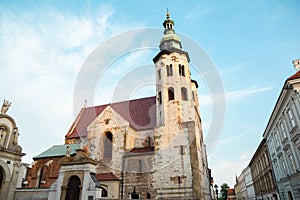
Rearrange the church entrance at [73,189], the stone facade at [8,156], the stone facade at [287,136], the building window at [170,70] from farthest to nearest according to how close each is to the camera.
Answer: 1. the building window at [170,70]
2. the stone facade at [8,156]
3. the stone facade at [287,136]
4. the church entrance at [73,189]

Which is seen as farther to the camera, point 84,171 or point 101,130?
point 101,130

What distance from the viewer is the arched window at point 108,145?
2137 centimetres

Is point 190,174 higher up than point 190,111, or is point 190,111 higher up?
point 190,111

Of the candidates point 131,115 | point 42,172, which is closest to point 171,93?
point 131,115

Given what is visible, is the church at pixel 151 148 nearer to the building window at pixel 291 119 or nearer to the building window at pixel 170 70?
the building window at pixel 170 70

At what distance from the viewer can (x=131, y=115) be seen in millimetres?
24828

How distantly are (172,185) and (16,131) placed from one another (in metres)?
13.3

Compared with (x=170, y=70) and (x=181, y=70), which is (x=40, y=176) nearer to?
(x=170, y=70)

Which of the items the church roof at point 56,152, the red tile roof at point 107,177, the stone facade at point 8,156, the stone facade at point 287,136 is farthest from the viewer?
the church roof at point 56,152

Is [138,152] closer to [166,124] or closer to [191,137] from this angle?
[166,124]

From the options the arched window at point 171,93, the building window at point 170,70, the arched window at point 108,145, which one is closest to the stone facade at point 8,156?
the arched window at point 108,145

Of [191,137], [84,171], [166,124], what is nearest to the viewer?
[84,171]

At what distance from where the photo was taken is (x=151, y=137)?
2183 cm

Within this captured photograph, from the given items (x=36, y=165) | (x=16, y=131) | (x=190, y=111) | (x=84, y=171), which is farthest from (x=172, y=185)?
(x=36, y=165)
